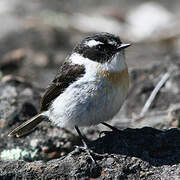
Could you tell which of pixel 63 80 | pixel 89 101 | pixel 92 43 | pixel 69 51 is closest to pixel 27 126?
pixel 63 80

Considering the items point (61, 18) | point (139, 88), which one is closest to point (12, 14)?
point (61, 18)

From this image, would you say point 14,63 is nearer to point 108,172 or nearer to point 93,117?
point 93,117

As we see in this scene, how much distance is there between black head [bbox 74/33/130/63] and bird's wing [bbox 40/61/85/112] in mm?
251

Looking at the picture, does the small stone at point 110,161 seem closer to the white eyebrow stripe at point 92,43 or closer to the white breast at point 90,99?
the white breast at point 90,99

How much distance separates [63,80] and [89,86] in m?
0.59

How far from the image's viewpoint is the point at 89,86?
5613 mm

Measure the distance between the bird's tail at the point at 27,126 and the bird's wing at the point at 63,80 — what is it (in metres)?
0.16

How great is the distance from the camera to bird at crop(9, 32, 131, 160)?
5.61 m

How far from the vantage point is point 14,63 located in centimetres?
1034

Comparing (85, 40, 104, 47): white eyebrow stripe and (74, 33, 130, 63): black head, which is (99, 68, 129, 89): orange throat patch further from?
(85, 40, 104, 47): white eyebrow stripe

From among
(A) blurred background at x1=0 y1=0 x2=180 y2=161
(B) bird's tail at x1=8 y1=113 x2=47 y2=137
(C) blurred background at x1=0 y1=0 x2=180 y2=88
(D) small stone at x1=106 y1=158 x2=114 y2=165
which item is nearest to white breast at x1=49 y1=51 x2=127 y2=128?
(B) bird's tail at x1=8 y1=113 x2=47 y2=137

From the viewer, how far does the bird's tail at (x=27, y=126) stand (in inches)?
247

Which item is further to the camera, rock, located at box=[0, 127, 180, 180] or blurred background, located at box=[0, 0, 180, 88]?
blurred background, located at box=[0, 0, 180, 88]

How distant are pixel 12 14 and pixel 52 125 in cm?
799
